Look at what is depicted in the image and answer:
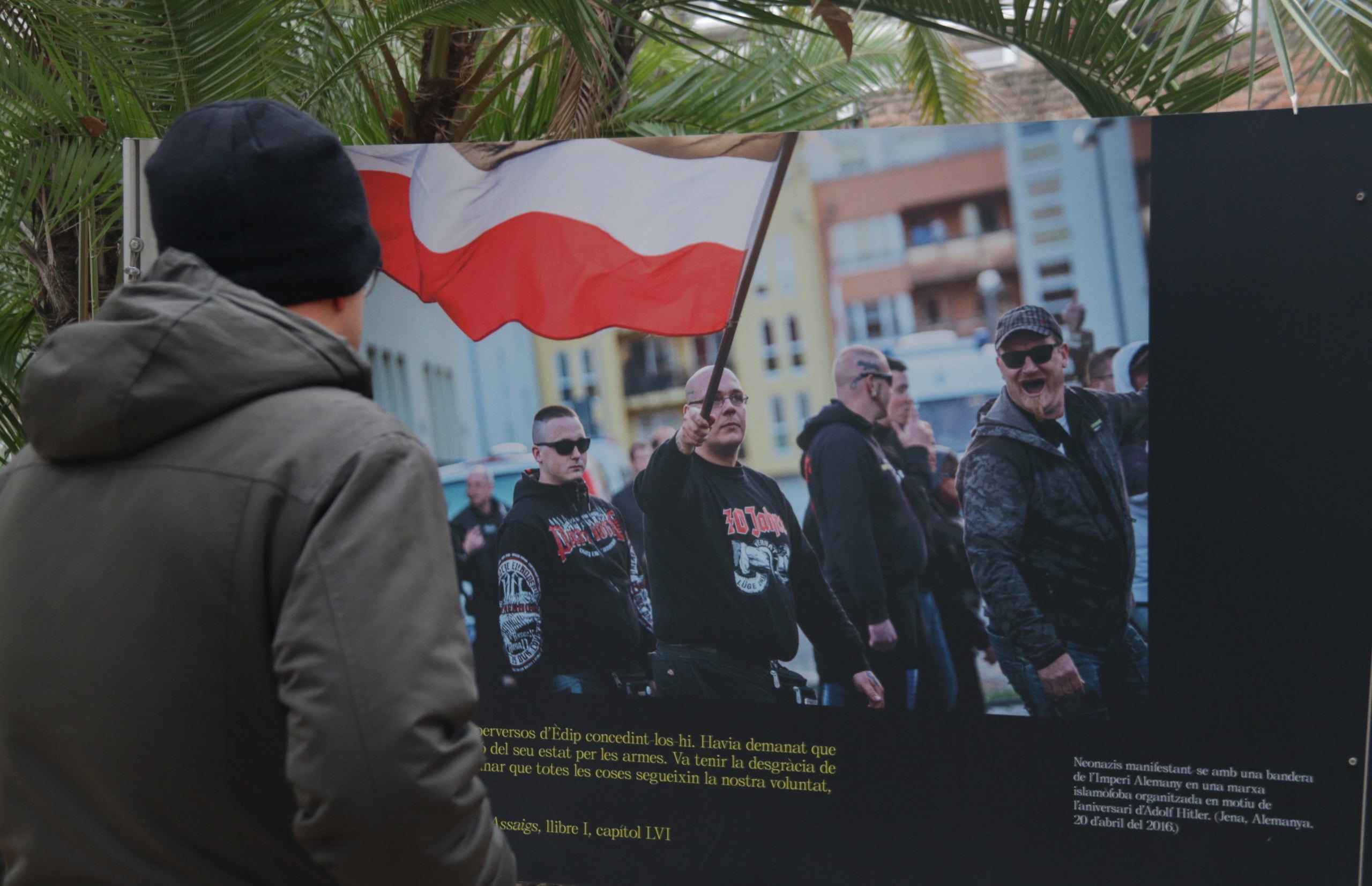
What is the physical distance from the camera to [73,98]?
3225 mm

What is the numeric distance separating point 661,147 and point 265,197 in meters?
1.41

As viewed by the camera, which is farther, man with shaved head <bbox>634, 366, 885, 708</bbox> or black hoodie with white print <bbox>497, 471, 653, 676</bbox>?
black hoodie with white print <bbox>497, 471, 653, 676</bbox>

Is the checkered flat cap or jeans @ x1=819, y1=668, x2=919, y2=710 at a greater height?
the checkered flat cap

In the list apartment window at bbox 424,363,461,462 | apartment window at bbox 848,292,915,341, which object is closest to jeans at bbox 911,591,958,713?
apartment window at bbox 848,292,915,341

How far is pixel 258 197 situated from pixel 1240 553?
6.60 ft

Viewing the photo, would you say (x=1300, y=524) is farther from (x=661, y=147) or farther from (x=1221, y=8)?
(x=1221, y=8)

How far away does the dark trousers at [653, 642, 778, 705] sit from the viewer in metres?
2.59

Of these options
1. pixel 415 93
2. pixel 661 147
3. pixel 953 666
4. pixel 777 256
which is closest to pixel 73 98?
pixel 415 93

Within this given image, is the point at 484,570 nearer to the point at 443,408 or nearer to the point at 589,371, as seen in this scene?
the point at 443,408

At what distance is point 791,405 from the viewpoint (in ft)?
8.45

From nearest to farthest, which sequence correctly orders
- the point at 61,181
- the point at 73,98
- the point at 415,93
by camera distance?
the point at 61,181
the point at 73,98
the point at 415,93

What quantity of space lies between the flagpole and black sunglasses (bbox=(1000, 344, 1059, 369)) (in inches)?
24.0

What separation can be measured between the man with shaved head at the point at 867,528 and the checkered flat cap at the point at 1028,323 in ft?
0.87

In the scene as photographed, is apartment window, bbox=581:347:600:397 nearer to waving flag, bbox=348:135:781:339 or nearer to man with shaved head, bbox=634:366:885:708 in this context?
waving flag, bbox=348:135:781:339
